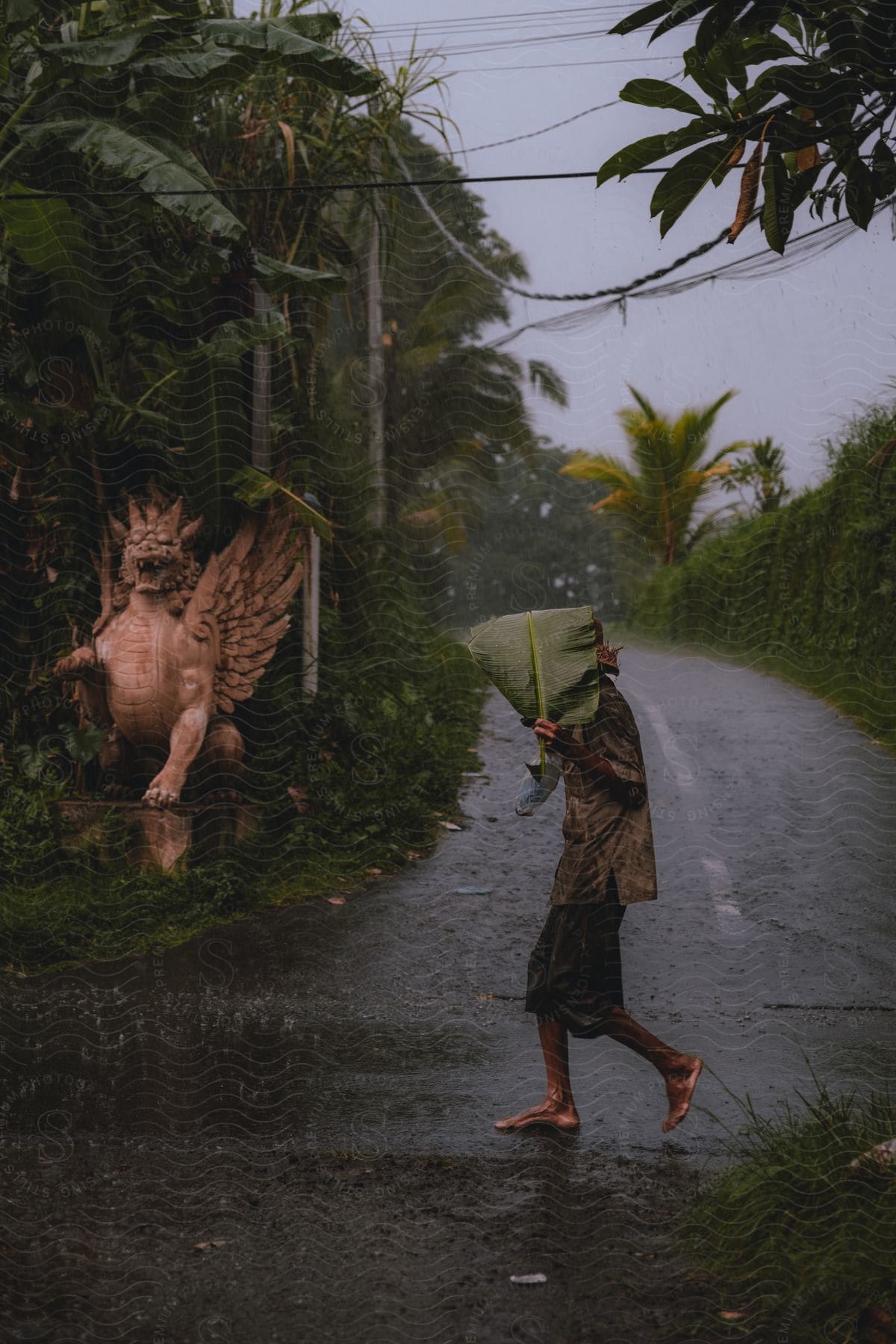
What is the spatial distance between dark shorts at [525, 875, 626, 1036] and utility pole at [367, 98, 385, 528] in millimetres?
4566

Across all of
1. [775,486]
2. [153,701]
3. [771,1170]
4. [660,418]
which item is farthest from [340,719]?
[771,1170]

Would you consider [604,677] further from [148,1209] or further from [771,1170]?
[148,1209]

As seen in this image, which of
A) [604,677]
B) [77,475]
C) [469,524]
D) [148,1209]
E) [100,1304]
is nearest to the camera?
[100,1304]

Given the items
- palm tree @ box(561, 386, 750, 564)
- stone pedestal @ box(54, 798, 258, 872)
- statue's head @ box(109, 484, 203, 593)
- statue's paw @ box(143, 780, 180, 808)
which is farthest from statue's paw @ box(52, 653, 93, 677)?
palm tree @ box(561, 386, 750, 564)

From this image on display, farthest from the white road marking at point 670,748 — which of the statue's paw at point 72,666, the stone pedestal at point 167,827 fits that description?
the statue's paw at point 72,666

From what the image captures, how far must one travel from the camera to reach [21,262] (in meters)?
6.58

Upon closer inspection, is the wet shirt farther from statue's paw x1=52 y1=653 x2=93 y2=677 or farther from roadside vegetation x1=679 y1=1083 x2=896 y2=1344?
statue's paw x1=52 y1=653 x2=93 y2=677

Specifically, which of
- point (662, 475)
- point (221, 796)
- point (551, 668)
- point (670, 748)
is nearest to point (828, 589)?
point (670, 748)

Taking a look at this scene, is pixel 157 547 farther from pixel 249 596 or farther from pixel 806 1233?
pixel 806 1233

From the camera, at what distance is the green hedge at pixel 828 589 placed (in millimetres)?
5938

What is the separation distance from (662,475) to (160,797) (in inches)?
120

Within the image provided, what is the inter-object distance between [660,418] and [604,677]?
1.37 metres

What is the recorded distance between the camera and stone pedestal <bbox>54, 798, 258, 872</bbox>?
250 inches

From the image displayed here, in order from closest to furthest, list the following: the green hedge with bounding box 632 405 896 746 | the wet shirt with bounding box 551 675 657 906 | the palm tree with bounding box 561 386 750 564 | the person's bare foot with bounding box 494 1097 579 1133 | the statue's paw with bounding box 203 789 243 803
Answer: the wet shirt with bounding box 551 675 657 906 < the person's bare foot with bounding box 494 1097 579 1133 < the palm tree with bounding box 561 386 750 564 < the green hedge with bounding box 632 405 896 746 < the statue's paw with bounding box 203 789 243 803
